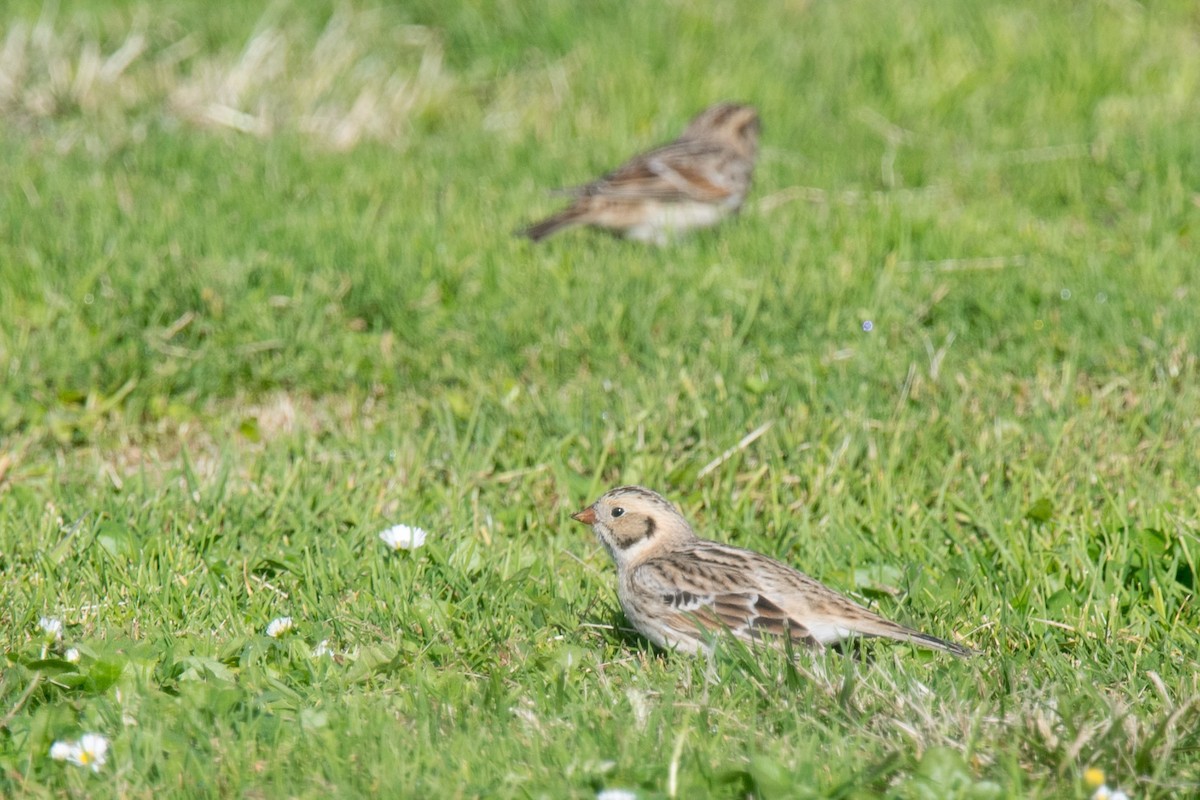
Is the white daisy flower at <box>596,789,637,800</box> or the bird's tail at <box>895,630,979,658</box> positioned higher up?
the white daisy flower at <box>596,789,637,800</box>

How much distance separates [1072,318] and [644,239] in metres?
2.96

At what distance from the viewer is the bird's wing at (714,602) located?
4766 millimetres

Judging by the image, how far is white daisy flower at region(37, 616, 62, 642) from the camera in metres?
4.50

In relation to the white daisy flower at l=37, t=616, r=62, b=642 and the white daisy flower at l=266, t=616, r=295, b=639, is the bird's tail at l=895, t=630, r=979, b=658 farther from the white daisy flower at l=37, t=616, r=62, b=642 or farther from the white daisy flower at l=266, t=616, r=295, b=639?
the white daisy flower at l=37, t=616, r=62, b=642

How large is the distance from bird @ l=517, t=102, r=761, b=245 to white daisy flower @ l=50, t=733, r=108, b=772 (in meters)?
5.45

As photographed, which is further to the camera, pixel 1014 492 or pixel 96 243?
pixel 96 243

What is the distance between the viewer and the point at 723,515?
609cm

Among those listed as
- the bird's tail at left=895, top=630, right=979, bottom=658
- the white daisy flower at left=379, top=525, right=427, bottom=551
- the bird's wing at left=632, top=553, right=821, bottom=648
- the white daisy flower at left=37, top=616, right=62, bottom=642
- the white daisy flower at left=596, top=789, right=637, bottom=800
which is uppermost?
the white daisy flower at left=596, top=789, right=637, bottom=800

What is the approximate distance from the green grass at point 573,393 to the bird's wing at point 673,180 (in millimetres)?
301

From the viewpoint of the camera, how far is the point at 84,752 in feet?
12.6

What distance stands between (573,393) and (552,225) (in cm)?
230

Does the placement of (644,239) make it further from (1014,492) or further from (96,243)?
(1014,492)

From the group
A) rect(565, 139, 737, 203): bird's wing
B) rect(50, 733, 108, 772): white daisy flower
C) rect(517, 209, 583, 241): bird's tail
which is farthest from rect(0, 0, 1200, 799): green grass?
rect(565, 139, 737, 203): bird's wing

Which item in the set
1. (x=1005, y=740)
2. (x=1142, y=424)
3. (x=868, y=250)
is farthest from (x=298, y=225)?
(x=1005, y=740)
